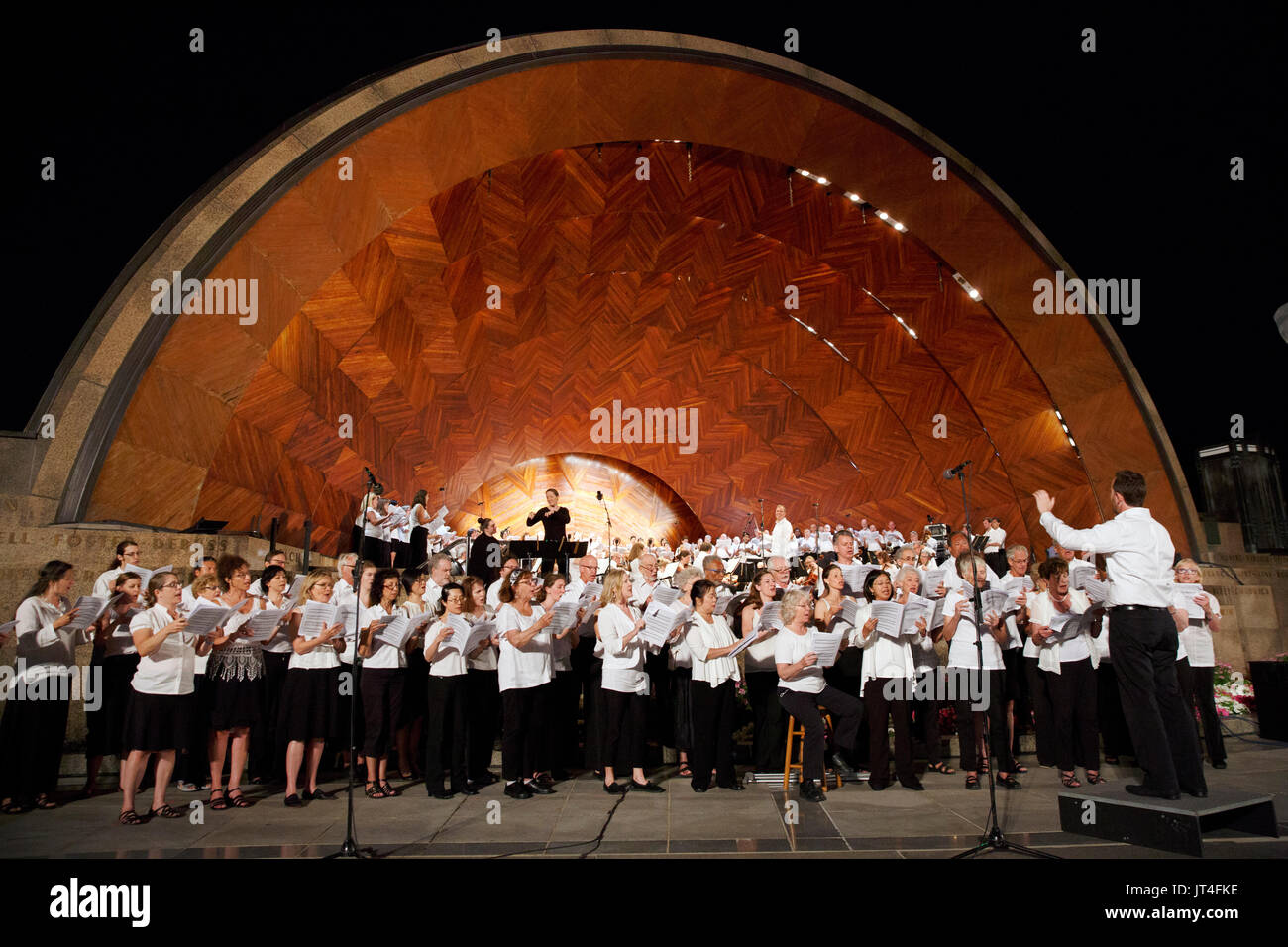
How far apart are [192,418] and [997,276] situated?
43.6 feet

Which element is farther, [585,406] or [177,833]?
[585,406]

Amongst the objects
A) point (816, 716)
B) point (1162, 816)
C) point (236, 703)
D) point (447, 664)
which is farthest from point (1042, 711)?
point (236, 703)

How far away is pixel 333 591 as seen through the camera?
584 centimetres

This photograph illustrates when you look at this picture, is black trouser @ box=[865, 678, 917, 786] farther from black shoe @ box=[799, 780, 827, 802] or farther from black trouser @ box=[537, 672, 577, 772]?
black trouser @ box=[537, 672, 577, 772]

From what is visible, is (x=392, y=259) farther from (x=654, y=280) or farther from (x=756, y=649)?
(x=756, y=649)

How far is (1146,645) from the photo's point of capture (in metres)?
3.96

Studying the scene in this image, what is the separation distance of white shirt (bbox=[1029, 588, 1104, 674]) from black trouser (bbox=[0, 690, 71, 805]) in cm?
690

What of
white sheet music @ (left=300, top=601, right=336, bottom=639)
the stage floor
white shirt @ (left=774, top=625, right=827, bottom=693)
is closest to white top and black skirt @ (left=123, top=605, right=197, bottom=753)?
the stage floor

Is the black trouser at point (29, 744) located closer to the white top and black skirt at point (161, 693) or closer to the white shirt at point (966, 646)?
the white top and black skirt at point (161, 693)

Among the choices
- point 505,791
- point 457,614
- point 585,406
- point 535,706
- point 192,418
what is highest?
point 585,406

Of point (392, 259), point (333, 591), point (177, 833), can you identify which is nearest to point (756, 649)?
point (333, 591)

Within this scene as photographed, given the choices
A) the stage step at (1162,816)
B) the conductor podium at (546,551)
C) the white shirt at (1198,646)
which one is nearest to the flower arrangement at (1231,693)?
the white shirt at (1198,646)

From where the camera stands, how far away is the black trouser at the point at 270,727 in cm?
585

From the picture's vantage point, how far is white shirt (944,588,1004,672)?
18.6 feet
